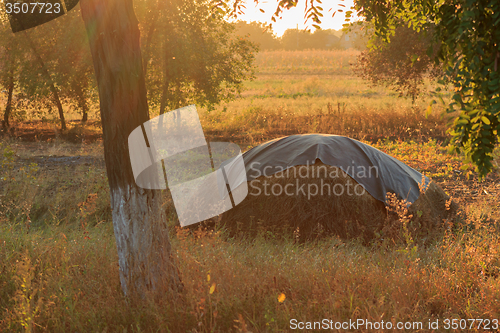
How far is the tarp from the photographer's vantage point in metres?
5.83

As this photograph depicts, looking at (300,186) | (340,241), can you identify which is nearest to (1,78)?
(300,186)

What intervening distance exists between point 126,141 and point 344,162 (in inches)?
145

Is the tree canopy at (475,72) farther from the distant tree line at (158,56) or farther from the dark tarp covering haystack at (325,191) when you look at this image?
the distant tree line at (158,56)

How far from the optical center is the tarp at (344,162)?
5833mm

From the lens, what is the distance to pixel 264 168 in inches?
241

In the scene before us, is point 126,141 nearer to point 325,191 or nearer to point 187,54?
point 325,191

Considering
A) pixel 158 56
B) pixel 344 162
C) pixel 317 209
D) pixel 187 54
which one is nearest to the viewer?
pixel 344 162

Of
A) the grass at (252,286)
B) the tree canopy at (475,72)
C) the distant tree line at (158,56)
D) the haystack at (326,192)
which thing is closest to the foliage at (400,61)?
the distant tree line at (158,56)

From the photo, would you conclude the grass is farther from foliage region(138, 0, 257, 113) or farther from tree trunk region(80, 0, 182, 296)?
foliage region(138, 0, 257, 113)

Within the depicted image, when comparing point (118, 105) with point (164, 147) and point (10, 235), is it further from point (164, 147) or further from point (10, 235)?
point (164, 147)

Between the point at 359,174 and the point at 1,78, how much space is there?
17528 millimetres

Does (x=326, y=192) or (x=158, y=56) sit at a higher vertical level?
(x=158, y=56)

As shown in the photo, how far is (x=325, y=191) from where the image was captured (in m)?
6.17

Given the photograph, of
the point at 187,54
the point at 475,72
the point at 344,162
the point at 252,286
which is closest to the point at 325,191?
the point at 344,162
